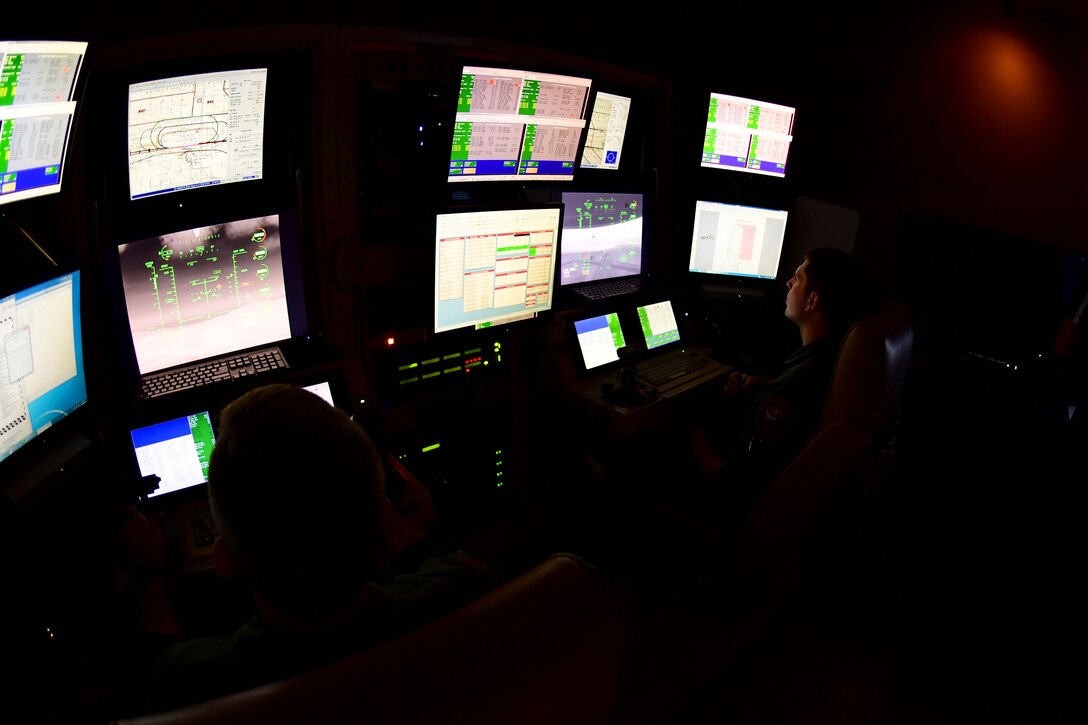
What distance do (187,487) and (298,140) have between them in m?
1.05

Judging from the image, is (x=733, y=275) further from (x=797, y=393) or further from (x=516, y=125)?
(x=516, y=125)

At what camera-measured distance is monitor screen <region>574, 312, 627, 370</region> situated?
2.80 metres

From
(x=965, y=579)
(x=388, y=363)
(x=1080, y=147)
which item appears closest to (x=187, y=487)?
(x=388, y=363)

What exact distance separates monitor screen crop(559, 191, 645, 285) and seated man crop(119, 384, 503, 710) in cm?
185

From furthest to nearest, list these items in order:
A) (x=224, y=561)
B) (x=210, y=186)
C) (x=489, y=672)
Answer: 1. (x=210, y=186)
2. (x=224, y=561)
3. (x=489, y=672)

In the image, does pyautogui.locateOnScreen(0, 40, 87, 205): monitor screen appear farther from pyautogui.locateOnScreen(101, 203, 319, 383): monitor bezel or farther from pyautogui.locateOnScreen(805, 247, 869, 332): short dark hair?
pyautogui.locateOnScreen(805, 247, 869, 332): short dark hair

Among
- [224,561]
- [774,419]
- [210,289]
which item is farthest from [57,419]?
[774,419]

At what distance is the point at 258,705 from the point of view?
2.37 feet

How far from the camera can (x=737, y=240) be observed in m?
3.44

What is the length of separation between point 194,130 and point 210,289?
0.42 m

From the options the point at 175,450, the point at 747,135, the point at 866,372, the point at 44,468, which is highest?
the point at 747,135

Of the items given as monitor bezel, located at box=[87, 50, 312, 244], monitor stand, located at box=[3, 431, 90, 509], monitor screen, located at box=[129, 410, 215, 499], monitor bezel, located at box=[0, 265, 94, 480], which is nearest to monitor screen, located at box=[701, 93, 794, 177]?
monitor bezel, located at box=[87, 50, 312, 244]

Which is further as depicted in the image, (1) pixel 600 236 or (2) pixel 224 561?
(1) pixel 600 236

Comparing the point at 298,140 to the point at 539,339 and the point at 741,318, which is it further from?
the point at 741,318
